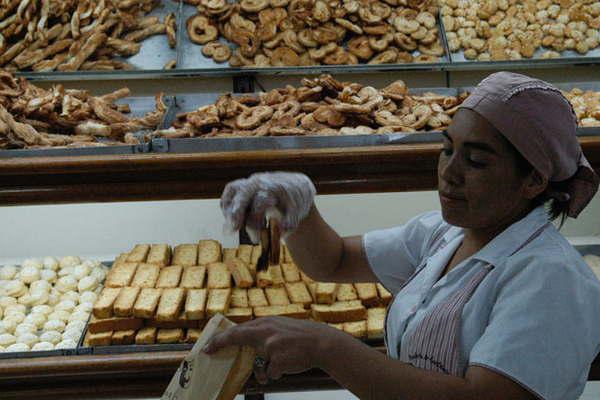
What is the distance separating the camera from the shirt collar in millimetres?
1464

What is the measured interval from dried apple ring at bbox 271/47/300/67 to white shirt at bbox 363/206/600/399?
2.08 meters

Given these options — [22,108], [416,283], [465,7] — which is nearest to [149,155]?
[22,108]

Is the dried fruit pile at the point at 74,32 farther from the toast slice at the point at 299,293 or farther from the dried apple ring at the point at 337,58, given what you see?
the toast slice at the point at 299,293

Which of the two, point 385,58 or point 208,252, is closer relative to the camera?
point 208,252

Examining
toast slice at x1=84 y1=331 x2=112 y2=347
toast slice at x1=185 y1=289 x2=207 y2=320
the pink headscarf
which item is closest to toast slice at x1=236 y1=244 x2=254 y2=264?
toast slice at x1=185 y1=289 x2=207 y2=320

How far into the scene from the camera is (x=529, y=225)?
1491mm

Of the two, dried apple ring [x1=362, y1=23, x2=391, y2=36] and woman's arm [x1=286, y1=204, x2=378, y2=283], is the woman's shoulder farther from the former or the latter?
dried apple ring [x1=362, y1=23, x2=391, y2=36]

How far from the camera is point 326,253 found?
1.87 meters

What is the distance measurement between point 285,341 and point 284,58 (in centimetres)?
236

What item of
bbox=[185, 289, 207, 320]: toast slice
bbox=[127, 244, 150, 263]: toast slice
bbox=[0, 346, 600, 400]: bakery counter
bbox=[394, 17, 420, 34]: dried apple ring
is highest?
bbox=[394, 17, 420, 34]: dried apple ring

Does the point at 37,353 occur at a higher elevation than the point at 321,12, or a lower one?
lower

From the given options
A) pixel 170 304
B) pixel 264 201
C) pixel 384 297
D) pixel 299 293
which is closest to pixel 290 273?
pixel 299 293

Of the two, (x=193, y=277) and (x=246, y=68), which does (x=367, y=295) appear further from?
(x=246, y=68)

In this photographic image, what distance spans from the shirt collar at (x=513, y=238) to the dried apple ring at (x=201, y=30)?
2.44 metres
